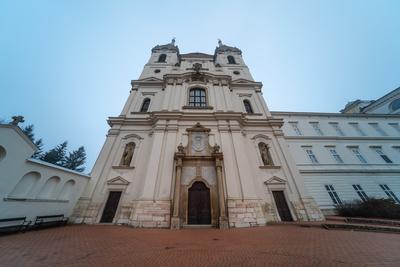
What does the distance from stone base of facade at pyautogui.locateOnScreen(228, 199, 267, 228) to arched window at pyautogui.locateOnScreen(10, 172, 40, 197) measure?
10.7 m

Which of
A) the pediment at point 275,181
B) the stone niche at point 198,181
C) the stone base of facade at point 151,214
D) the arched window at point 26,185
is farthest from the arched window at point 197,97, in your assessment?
the arched window at point 26,185

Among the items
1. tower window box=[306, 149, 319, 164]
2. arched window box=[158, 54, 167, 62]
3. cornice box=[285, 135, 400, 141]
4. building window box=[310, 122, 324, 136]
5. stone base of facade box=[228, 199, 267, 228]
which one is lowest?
stone base of facade box=[228, 199, 267, 228]

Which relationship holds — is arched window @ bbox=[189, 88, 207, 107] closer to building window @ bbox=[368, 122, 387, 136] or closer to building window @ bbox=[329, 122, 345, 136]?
building window @ bbox=[329, 122, 345, 136]

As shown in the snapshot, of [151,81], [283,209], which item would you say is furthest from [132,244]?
[151,81]

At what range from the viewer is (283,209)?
10.6 metres

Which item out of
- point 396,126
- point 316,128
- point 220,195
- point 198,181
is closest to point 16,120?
point 198,181

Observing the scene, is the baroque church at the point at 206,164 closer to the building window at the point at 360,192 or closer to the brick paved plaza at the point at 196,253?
the building window at the point at 360,192

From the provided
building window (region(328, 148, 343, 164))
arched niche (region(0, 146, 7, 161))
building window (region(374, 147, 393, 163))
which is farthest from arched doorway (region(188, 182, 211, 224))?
building window (region(374, 147, 393, 163))

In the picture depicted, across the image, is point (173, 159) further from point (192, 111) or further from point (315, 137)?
point (315, 137)

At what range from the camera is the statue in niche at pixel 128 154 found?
Answer: 39.3ft

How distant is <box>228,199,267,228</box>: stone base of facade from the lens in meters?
8.73

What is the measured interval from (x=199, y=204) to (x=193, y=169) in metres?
2.38

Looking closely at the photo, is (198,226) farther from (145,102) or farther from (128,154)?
(145,102)

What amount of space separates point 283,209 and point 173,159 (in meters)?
8.64
